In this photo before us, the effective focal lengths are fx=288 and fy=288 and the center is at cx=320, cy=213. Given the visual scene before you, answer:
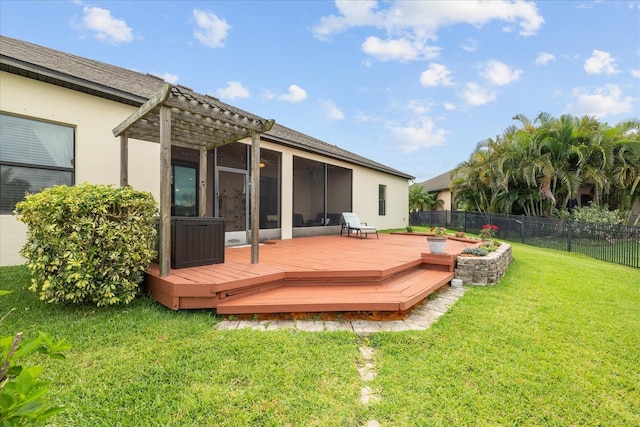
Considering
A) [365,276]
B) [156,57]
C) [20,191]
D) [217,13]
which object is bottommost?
[365,276]

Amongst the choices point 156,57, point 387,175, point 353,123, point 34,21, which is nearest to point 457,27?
point 387,175

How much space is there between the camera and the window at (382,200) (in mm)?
13906

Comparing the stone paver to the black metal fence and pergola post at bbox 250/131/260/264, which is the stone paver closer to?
pergola post at bbox 250/131/260/264

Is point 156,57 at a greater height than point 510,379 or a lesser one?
greater

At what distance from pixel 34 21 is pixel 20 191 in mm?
5718

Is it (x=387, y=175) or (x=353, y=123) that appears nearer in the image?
(x=387, y=175)

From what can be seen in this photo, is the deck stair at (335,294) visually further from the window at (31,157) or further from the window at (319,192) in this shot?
the window at (319,192)

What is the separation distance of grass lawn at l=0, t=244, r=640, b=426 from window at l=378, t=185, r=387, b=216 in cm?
1030

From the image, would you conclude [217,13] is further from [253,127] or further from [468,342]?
[468,342]

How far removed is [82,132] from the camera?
5.14 metres

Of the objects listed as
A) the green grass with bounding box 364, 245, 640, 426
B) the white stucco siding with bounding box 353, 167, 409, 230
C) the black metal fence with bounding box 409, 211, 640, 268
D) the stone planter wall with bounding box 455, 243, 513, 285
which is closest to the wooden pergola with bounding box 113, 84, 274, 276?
the green grass with bounding box 364, 245, 640, 426

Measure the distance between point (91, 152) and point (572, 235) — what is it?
13.9 meters

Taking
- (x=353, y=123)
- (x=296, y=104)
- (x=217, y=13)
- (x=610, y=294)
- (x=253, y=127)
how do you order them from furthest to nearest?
(x=353, y=123), (x=296, y=104), (x=217, y=13), (x=610, y=294), (x=253, y=127)

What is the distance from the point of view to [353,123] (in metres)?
18.2
